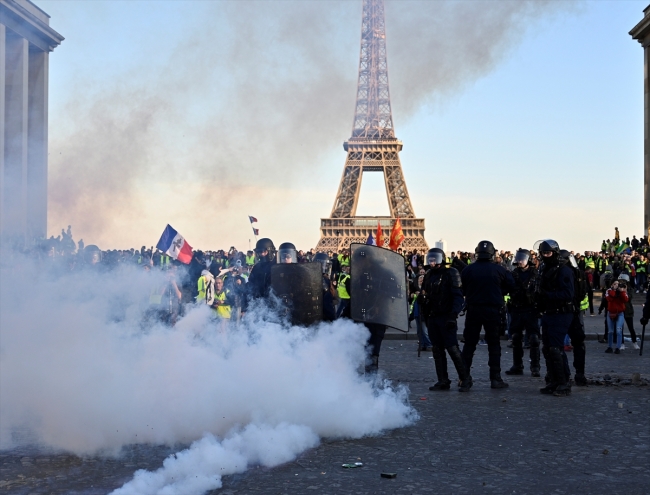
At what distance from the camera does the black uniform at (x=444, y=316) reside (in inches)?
363

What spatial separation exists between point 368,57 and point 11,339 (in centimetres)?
6608

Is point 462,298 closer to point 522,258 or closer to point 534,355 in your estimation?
point 534,355

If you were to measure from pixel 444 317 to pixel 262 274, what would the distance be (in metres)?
2.14

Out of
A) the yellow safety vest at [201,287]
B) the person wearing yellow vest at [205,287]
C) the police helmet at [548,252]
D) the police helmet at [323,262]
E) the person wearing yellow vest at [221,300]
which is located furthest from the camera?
the yellow safety vest at [201,287]

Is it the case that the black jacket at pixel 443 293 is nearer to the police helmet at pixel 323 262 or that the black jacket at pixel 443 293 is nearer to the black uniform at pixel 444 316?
the black uniform at pixel 444 316

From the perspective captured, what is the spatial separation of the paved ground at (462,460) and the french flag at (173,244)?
517cm

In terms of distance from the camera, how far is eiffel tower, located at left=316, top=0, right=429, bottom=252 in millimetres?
69812

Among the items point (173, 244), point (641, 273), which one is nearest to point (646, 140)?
point (641, 273)

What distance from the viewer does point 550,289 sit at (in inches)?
356

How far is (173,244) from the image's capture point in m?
12.2

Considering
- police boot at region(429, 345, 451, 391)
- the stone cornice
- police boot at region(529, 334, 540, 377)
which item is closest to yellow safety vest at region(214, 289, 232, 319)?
police boot at region(429, 345, 451, 391)

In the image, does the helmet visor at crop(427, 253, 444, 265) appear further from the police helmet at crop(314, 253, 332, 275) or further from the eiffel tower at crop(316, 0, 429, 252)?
the eiffel tower at crop(316, 0, 429, 252)

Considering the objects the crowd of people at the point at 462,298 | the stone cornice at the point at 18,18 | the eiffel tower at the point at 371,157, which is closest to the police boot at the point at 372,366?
the crowd of people at the point at 462,298

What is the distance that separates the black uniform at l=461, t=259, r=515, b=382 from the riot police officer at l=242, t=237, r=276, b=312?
2332 millimetres
